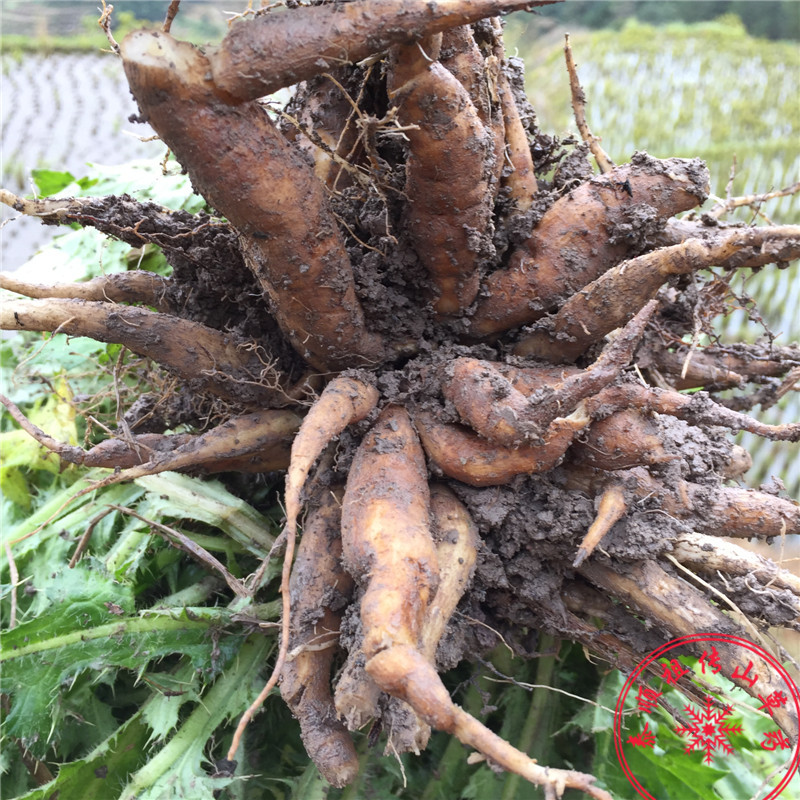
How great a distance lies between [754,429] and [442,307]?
56 centimetres

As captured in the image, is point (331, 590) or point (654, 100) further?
point (654, 100)

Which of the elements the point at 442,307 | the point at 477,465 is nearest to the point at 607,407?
the point at 477,465

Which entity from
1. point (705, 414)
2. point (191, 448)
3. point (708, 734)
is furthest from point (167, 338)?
point (708, 734)

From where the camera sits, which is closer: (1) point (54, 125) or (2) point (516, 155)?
(2) point (516, 155)

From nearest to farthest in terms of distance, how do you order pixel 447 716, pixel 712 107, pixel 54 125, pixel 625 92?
1. pixel 447 716
2. pixel 54 125
3. pixel 712 107
4. pixel 625 92

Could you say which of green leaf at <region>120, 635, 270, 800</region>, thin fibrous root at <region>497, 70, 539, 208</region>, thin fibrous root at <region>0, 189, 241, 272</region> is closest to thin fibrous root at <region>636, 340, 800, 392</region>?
thin fibrous root at <region>497, 70, 539, 208</region>

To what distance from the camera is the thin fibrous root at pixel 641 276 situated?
0.92 meters

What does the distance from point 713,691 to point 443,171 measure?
924 mm

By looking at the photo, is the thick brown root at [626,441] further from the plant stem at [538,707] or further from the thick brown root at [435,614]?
the plant stem at [538,707]

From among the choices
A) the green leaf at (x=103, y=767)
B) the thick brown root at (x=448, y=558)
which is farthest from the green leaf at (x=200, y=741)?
the thick brown root at (x=448, y=558)

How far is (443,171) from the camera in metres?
0.92

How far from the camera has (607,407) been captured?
98cm

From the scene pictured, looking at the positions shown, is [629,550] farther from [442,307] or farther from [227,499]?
[227,499]

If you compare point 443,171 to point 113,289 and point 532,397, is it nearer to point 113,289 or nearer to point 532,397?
point 532,397
